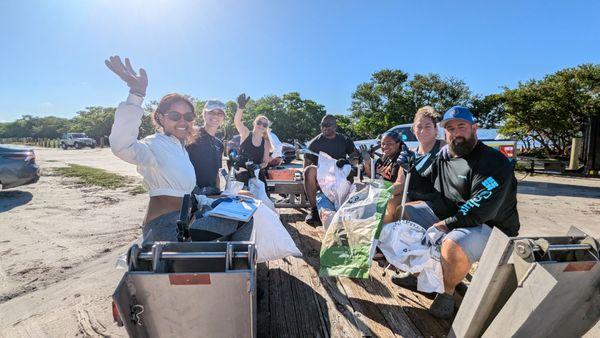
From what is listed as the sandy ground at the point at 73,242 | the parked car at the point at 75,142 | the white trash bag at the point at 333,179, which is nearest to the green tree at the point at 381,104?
the sandy ground at the point at 73,242

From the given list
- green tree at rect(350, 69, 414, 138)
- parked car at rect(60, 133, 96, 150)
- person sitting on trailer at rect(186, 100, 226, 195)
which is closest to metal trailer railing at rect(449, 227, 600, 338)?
person sitting on trailer at rect(186, 100, 226, 195)

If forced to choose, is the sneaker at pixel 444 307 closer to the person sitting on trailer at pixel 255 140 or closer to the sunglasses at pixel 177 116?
the sunglasses at pixel 177 116

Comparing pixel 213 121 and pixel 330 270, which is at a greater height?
pixel 213 121

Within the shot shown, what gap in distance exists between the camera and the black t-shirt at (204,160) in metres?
2.84

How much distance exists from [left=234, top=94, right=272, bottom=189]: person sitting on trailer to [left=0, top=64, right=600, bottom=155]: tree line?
80cm

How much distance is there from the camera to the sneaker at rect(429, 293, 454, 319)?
2.11 m

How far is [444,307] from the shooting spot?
211 cm

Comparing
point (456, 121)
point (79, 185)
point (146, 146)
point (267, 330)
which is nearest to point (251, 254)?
point (267, 330)

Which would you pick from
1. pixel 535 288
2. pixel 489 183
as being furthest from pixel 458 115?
pixel 535 288

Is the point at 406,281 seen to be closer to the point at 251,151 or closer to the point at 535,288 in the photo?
the point at 535,288

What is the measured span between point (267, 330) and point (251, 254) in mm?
941

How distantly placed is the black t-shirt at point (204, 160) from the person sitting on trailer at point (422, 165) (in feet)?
5.31

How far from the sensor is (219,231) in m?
1.80

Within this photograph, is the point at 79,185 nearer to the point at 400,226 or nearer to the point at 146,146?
the point at 146,146
